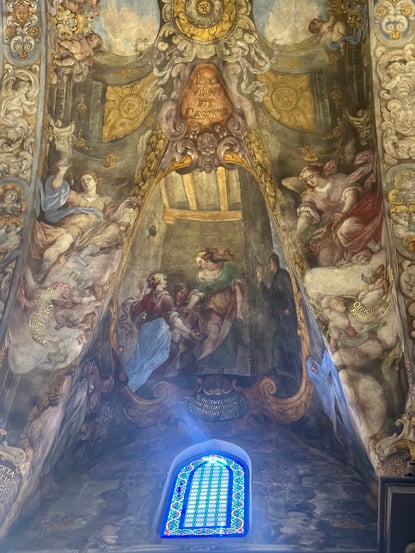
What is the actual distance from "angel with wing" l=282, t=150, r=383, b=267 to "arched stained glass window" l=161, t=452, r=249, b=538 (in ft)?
11.2

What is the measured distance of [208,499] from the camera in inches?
420

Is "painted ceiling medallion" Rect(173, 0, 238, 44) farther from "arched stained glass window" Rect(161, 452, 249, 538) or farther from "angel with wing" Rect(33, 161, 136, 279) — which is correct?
"arched stained glass window" Rect(161, 452, 249, 538)

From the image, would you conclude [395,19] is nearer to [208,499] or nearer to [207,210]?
[207,210]

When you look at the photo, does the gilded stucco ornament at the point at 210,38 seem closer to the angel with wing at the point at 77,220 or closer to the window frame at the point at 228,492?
the angel with wing at the point at 77,220

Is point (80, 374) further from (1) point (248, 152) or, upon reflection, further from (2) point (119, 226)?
(1) point (248, 152)

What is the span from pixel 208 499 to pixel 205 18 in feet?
22.9

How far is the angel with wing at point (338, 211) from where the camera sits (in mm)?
10930

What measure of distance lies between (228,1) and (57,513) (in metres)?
7.70

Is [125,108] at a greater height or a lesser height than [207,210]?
greater

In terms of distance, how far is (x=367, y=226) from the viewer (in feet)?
35.9

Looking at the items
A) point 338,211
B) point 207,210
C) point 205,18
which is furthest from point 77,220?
point 338,211

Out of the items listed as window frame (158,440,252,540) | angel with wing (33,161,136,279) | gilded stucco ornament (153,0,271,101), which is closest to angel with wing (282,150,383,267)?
gilded stucco ornament (153,0,271,101)

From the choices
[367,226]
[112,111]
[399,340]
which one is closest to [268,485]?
[399,340]

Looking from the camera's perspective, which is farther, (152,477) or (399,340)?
(152,477)
